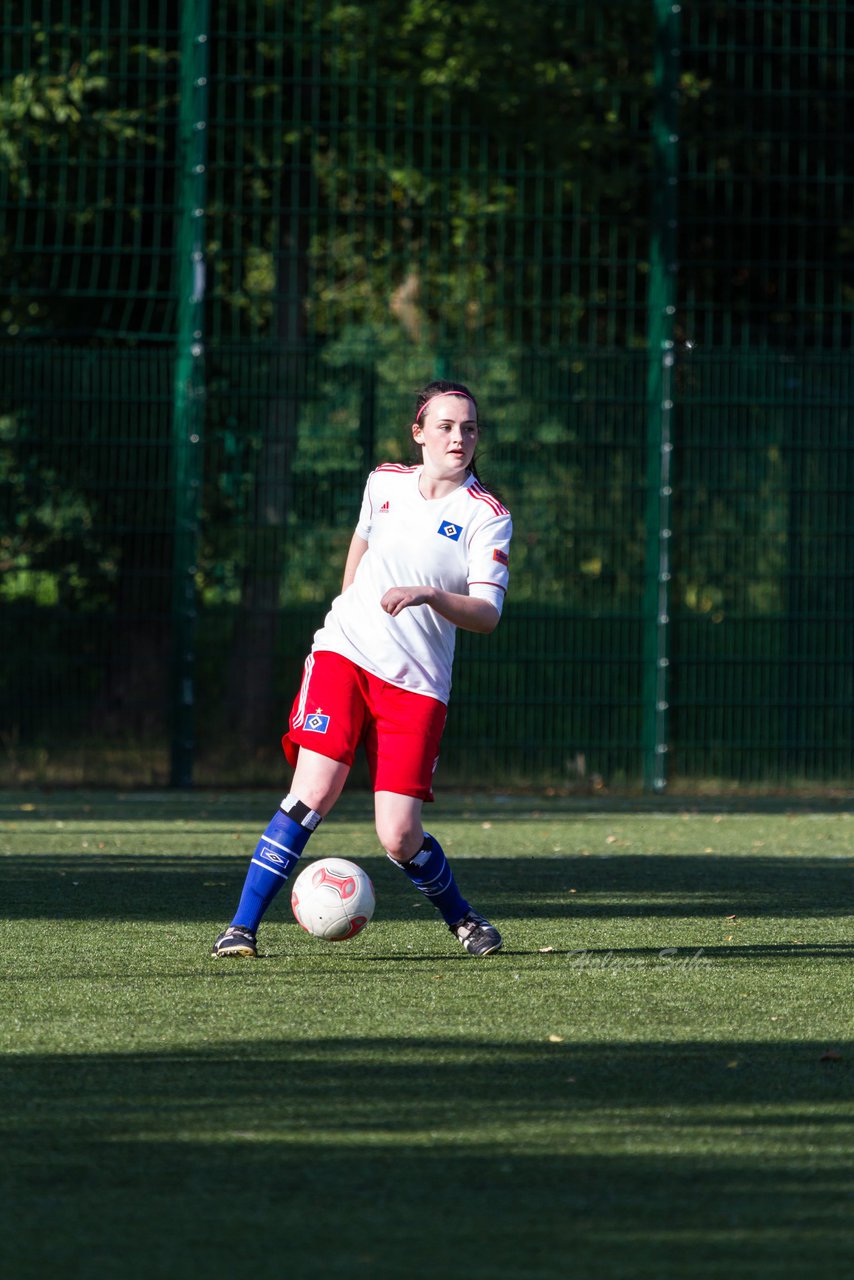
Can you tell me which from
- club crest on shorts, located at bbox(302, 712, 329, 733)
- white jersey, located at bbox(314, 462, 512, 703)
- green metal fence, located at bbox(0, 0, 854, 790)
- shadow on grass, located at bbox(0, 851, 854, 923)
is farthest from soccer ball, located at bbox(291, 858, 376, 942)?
green metal fence, located at bbox(0, 0, 854, 790)

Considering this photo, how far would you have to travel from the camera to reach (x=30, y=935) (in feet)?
22.8

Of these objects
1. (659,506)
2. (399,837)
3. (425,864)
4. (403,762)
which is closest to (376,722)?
(403,762)

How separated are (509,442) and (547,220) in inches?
70.7

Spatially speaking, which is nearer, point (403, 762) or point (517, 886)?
point (403, 762)

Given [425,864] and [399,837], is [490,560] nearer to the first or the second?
[399,837]

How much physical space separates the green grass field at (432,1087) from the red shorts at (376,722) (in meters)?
0.61

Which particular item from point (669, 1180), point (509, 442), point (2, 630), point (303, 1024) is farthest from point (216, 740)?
point (669, 1180)

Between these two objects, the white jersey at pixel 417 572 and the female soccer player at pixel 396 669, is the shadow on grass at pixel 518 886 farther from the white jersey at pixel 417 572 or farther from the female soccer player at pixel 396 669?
the white jersey at pixel 417 572

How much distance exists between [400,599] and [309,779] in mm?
863

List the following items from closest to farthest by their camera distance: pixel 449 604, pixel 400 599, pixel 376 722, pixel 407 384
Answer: pixel 400 599 → pixel 449 604 → pixel 376 722 → pixel 407 384

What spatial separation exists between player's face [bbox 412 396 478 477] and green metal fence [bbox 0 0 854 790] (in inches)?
292

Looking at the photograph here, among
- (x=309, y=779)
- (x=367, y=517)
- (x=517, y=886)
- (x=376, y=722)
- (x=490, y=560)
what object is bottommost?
A: (x=517, y=886)

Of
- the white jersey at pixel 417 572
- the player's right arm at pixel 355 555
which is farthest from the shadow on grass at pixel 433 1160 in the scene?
the player's right arm at pixel 355 555

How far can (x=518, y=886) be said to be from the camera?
28.7ft
